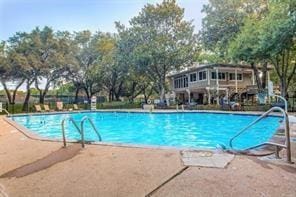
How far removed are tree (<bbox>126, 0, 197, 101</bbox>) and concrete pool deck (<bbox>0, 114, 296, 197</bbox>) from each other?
74.0 feet

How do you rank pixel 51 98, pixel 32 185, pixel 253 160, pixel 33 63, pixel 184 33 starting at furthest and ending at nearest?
pixel 51 98, pixel 184 33, pixel 33 63, pixel 253 160, pixel 32 185

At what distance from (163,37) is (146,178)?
974 inches

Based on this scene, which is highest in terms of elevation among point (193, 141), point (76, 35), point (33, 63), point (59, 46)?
point (76, 35)

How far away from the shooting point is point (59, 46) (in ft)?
93.4

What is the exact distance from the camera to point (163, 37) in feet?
89.2

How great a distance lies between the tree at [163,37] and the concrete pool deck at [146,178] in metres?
22.6

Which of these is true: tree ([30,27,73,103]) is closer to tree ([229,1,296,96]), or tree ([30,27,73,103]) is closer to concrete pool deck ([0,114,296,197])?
tree ([229,1,296,96])

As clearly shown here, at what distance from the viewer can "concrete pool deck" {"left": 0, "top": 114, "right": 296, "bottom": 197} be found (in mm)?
3082

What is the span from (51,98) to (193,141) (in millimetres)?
29345

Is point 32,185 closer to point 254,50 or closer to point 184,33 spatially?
point 254,50

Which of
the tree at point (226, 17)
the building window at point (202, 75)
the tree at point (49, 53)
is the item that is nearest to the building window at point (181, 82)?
the building window at point (202, 75)

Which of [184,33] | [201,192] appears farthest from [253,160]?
[184,33]

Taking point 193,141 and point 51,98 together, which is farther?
point 51,98

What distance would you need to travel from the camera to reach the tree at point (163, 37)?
27.0 meters
